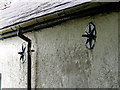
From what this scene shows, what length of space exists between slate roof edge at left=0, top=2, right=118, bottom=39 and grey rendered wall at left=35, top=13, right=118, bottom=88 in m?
0.14

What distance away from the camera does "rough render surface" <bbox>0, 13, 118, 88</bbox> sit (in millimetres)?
5422

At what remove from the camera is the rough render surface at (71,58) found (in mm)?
5422

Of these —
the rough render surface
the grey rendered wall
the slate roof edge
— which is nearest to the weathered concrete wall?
the rough render surface

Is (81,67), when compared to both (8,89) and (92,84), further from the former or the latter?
(8,89)

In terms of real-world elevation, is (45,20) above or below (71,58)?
above

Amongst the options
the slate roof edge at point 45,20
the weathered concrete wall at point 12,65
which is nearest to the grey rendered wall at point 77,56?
the slate roof edge at point 45,20

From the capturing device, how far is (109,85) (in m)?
5.38

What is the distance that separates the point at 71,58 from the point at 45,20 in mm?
938

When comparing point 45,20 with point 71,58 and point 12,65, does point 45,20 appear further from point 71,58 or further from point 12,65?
point 12,65

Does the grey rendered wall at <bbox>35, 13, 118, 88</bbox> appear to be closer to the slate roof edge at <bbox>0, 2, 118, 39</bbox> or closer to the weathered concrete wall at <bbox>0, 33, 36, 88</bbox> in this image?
the slate roof edge at <bbox>0, 2, 118, 39</bbox>

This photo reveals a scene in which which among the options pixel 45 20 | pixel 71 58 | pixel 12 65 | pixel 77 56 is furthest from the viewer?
pixel 12 65

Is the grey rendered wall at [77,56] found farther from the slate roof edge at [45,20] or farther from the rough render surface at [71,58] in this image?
the slate roof edge at [45,20]

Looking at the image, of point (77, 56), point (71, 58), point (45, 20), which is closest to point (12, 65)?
point (45, 20)

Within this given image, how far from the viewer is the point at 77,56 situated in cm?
617
